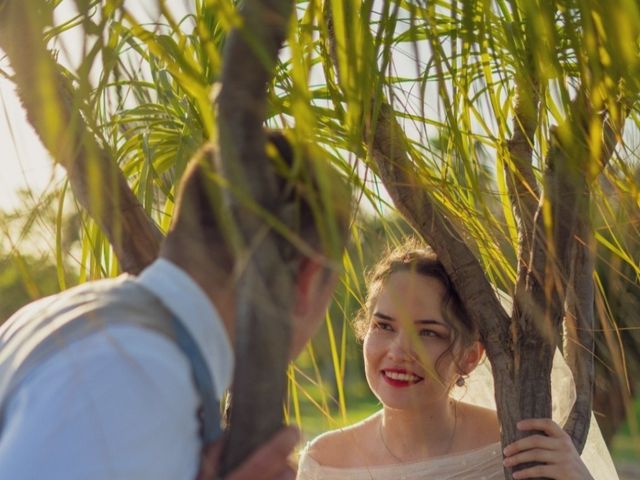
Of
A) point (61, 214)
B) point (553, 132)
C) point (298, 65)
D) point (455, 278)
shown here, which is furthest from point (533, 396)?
point (298, 65)

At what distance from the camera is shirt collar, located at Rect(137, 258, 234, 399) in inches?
43.2

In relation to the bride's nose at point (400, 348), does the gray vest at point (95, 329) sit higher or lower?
higher

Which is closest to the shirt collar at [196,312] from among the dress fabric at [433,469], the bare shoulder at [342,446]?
the dress fabric at [433,469]

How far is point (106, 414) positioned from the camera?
980 millimetres

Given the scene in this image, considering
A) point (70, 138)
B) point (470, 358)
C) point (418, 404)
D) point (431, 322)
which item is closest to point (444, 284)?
point (431, 322)

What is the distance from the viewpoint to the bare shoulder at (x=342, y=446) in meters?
3.28

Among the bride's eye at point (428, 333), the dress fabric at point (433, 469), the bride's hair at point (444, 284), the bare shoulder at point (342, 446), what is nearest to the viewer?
the bride's hair at point (444, 284)

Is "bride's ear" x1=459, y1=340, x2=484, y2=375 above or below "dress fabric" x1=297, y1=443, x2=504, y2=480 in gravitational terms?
above

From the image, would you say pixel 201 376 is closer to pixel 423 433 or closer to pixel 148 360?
pixel 148 360

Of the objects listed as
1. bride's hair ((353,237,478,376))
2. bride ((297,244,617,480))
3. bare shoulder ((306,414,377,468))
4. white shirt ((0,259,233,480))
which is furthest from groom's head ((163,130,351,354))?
bare shoulder ((306,414,377,468))

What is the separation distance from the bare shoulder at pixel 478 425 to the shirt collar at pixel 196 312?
6.93 feet

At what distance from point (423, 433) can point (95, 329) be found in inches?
88.6

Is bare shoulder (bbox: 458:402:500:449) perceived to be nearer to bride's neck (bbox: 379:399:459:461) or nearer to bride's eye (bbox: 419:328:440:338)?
bride's neck (bbox: 379:399:459:461)

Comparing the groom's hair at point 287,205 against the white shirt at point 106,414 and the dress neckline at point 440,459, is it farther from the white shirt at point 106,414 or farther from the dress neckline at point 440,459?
the dress neckline at point 440,459
